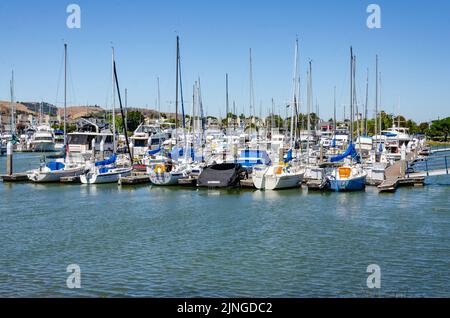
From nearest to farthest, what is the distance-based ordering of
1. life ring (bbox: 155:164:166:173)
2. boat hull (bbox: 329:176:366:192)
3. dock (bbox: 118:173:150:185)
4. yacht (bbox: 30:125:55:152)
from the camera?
boat hull (bbox: 329:176:366:192), life ring (bbox: 155:164:166:173), dock (bbox: 118:173:150:185), yacht (bbox: 30:125:55:152)

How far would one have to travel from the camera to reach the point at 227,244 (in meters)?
23.0

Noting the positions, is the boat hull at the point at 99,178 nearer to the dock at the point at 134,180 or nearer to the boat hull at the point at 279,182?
the dock at the point at 134,180

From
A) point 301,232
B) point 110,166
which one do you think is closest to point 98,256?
point 301,232

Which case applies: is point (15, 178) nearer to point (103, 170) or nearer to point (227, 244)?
point (103, 170)

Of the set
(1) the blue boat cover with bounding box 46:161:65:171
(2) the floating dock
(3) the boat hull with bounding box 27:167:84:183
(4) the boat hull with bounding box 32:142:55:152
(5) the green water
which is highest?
(4) the boat hull with bounding box 32:142:55:152

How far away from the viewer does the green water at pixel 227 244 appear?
16875 millimetres

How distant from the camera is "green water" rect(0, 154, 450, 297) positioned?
16.9 meters

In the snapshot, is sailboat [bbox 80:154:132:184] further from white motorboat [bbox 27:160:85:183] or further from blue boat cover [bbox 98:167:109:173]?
white motorboat [bbox 27:160:85:183]

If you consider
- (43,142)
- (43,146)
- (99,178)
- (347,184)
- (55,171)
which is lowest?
(347,184)

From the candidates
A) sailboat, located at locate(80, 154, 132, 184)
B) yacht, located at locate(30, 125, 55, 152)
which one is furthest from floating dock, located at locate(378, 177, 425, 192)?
yacht, located at locate(30, 125, 55, 152)

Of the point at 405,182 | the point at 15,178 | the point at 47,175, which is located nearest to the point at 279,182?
the point at 405,182

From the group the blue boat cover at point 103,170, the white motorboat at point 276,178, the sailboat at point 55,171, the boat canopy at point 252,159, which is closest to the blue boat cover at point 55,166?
the sailboat at point 55,171
